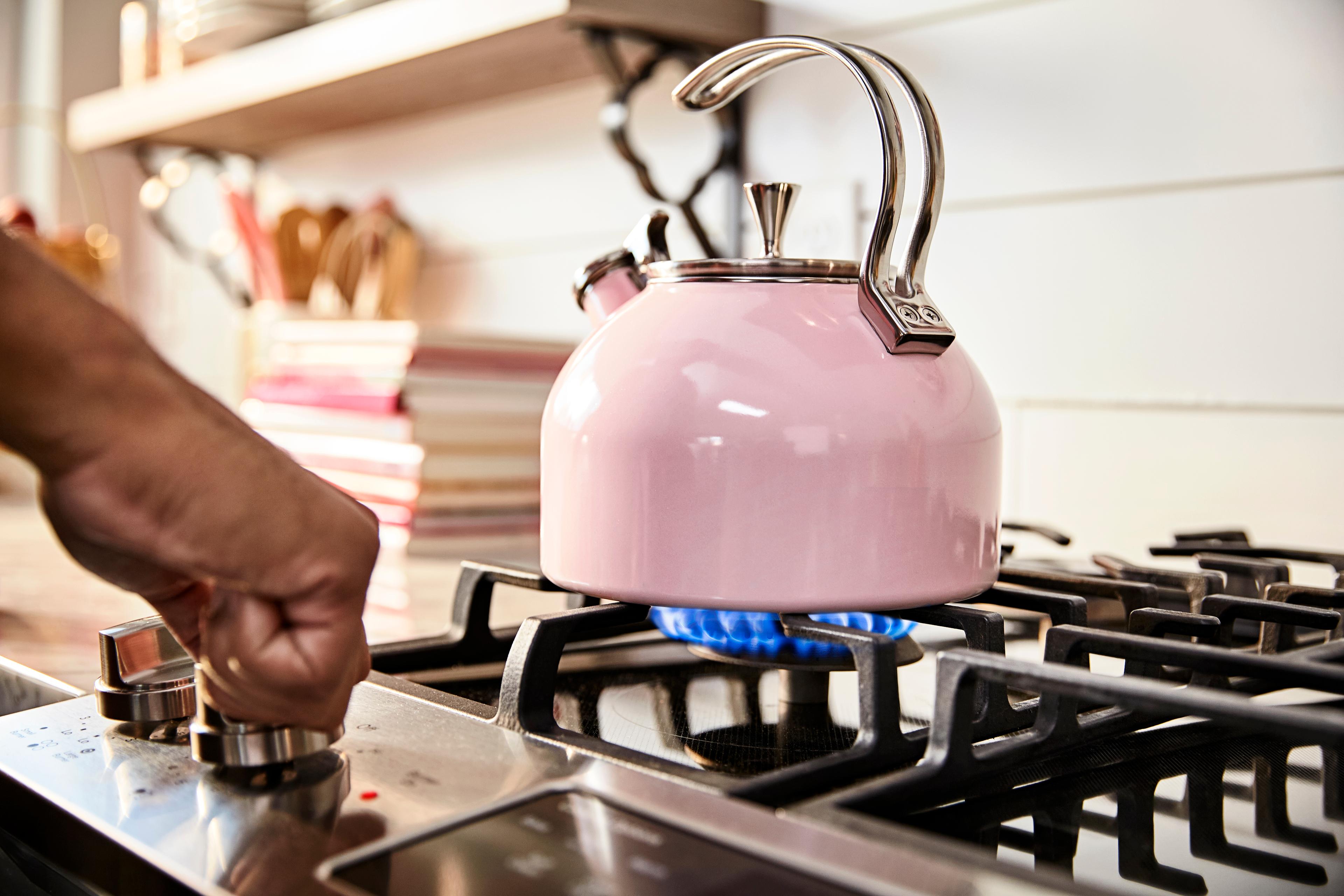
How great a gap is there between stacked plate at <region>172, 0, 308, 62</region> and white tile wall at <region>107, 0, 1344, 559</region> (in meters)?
0.60

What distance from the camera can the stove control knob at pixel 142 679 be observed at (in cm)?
49

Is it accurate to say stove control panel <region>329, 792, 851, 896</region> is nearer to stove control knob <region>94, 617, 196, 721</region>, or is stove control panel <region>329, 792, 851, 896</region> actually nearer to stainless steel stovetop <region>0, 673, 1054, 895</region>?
stainless steel stovetop <region>0, 673, 1054, 895</region>

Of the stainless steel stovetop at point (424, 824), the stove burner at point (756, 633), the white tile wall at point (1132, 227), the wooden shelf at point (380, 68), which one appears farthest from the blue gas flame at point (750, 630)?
the wooden shelf at point (380, 68)

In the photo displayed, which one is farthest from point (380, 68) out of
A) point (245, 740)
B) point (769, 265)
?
point (245, 740)

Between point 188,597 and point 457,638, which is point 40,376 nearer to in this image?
point 188,597

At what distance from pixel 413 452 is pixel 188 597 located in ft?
2.61

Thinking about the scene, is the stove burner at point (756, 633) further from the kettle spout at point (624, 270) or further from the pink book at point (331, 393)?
the pink book at point (331, 393)

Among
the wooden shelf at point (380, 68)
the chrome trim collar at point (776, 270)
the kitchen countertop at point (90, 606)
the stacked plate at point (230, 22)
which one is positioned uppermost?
the stacked plate at point (230, 22)

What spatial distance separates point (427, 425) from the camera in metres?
1.22

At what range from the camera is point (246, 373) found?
1816 mm

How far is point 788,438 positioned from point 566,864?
0.19 m

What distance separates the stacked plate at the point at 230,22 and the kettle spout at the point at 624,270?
0.95 meters

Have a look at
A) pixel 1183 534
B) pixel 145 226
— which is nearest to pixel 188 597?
pixel 1183 534

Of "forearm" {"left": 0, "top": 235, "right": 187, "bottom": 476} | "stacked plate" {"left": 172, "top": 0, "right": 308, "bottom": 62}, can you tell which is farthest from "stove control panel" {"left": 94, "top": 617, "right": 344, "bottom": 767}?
Result: "stacked plate" {"left": 172, "top": 0, "right": 308, "bottom": 62}
